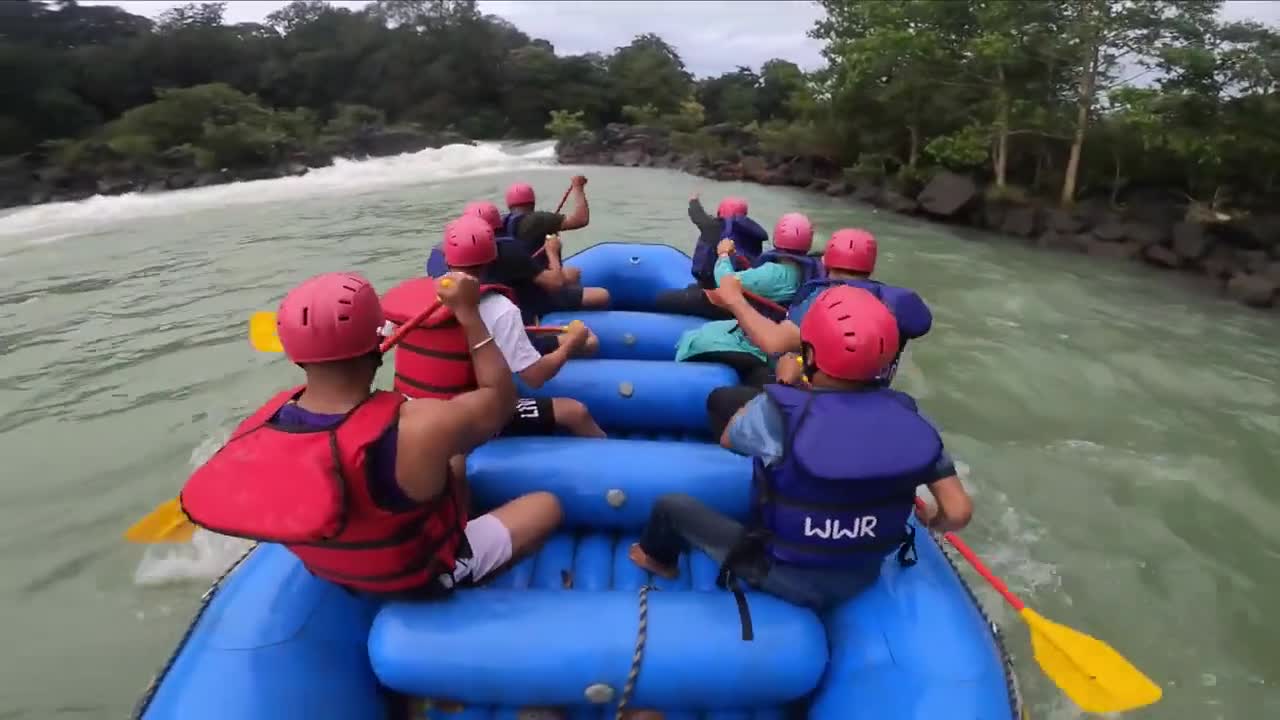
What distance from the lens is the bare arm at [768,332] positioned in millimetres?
2828

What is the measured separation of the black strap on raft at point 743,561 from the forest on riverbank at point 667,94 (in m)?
10.5

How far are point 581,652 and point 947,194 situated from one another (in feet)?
43.8

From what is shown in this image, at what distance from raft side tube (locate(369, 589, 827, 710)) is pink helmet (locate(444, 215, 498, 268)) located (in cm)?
112

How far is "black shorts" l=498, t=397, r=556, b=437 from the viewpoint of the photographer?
307cm

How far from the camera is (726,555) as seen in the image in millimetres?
2172

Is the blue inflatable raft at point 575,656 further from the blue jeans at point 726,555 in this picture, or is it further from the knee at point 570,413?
the knee at point 570,413

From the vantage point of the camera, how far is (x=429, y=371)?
253 centimetres

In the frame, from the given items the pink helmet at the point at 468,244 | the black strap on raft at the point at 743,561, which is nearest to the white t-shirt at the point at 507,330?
the pink helmet at the point at 468,244

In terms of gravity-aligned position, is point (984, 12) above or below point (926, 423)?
above

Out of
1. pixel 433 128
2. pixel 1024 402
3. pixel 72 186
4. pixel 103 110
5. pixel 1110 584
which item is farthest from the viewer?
pixel 433 128

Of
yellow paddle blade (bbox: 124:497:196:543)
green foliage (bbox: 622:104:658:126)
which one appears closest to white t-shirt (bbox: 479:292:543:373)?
yellow paddle blade (bbox: 124:497:196:543)

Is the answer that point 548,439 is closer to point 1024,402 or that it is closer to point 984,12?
point 1024,402

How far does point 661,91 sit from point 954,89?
79.7 ft

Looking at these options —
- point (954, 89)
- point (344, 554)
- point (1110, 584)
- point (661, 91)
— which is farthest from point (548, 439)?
point (661, 91)
